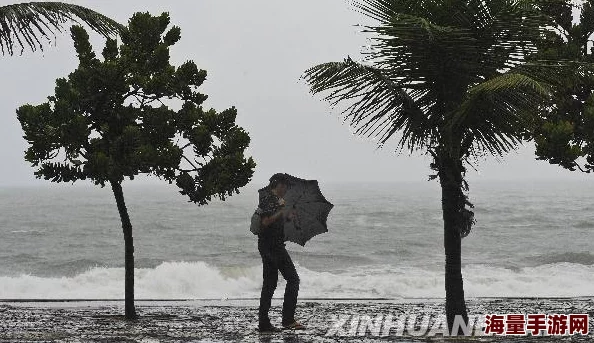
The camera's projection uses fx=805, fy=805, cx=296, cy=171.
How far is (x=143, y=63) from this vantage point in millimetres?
11609

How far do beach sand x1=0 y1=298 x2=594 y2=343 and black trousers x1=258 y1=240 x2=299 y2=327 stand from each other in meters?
0.32

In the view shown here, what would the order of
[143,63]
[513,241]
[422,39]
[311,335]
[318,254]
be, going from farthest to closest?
[513,241] → [318,254] → [143,63] → [311,335] → [422,39]

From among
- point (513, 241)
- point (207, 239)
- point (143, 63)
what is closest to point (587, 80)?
point (143, 63)

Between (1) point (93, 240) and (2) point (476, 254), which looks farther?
(1) point (93, 240)

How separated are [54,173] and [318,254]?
34382mm

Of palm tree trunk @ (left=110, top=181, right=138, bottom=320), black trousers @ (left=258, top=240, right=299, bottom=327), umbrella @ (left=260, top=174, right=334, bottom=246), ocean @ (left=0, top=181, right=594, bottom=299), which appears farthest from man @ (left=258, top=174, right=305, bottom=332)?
ocean @ (left=0, top=181, right=594, bottom=299)

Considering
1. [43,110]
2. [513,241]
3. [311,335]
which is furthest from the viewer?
[513,241]

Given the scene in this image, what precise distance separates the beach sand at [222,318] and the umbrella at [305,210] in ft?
4.15

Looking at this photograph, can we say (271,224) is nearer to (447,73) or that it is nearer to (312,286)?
(447,73)

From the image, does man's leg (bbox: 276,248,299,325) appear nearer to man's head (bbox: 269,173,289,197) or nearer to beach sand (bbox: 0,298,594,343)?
beach sand (bbox: 0,298,594,343)

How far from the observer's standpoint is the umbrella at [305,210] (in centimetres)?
1041

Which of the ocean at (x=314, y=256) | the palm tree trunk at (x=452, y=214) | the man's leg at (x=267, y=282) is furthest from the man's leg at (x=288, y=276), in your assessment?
the ocean at (x=314, y=256)

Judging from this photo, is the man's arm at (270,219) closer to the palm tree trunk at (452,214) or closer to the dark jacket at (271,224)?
the dark jacket at (271,224)

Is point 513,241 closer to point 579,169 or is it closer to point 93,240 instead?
point 93,240
